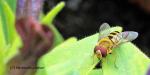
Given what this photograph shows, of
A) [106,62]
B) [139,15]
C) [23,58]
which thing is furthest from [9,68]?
[139,15]

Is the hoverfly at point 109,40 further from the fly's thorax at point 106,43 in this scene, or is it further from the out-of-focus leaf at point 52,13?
the out-of-focus leaf at point 52,13

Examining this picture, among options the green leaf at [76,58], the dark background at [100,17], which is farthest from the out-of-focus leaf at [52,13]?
the dark background at [100,17]

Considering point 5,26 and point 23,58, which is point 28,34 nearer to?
point 23,58

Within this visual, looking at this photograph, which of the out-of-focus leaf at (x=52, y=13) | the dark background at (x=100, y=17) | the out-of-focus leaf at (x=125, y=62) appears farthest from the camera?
the dark background at (x=100, y=17)

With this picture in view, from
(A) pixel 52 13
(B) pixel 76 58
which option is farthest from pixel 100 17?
(B) pixel 76 58

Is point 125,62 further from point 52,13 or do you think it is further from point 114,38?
point 52,13

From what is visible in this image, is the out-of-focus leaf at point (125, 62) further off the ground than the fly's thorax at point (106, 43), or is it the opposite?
the fly's thorax at point (106, 43)

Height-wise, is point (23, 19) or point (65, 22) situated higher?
point (65, 22)
